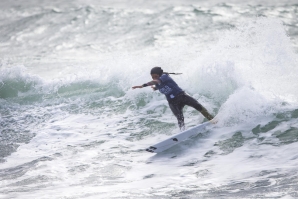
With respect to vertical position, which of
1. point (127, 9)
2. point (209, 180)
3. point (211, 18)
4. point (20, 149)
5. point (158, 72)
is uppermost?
point (127, 9)

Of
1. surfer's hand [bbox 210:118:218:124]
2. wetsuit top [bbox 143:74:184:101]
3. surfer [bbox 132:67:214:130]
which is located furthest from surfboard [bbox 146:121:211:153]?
wetsuit top [bbox 143:74:184:101]

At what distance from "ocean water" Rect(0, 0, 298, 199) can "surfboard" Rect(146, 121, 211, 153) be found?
0.13m

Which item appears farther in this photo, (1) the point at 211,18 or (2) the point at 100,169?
(1) the point at 211,18

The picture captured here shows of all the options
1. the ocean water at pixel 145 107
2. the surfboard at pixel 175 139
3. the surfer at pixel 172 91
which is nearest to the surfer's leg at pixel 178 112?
the surfer at pixel 172 91

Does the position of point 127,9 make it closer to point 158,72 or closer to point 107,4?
point 107,4

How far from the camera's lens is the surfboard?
28.3 ft

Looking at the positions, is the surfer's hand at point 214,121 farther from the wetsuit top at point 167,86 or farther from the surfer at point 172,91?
the wetsuit top at point 167,86

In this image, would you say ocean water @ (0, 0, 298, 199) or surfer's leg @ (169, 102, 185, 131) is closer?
ocean water @ (0, 0, 298, 199)

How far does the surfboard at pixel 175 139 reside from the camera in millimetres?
8633

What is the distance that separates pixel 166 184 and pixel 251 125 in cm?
331

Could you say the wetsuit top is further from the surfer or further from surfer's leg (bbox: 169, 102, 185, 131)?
surfer's leg (bbox: 169, 102, 185, 131)

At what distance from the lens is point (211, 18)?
19.4 meters

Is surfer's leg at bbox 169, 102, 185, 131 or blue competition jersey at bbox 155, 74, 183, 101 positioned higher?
blue competition jersey at bbox 155, 74, 183, 101

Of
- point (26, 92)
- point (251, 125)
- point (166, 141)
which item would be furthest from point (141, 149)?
point (26, 92)
